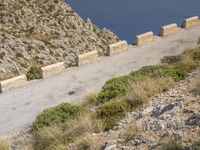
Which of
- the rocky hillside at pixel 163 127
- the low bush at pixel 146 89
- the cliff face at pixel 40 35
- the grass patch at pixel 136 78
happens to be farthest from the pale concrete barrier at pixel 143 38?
the cliff face at pixel 40 35

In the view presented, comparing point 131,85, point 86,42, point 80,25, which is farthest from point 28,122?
point 80,25

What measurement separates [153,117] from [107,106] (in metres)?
2.79

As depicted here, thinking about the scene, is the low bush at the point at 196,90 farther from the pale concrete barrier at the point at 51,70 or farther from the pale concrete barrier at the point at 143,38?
Result: the pale concrete barrier at the point at 143,38

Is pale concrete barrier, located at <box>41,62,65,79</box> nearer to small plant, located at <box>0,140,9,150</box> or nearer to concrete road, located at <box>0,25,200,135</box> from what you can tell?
concrete road, located at <box>0,25,200,135</box>

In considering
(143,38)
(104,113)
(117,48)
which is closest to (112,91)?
(104,113)

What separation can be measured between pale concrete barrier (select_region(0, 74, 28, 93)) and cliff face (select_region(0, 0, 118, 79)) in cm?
2707

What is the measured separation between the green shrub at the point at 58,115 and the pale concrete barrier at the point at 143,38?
1268 centimetres

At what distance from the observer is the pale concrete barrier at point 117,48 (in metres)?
26.9

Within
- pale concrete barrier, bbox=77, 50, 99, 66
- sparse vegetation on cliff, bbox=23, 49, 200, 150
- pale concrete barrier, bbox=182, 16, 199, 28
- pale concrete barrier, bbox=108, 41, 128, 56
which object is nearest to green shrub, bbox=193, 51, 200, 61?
sparse vegetation on cliff, bbox=23, 49, 200, 150

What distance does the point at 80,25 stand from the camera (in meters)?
74.1

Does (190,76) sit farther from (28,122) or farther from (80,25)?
(80,25)

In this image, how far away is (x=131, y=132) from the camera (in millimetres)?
11922

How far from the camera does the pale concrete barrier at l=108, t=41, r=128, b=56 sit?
26.9m

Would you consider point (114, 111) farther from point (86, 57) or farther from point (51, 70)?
point (86, 57)
